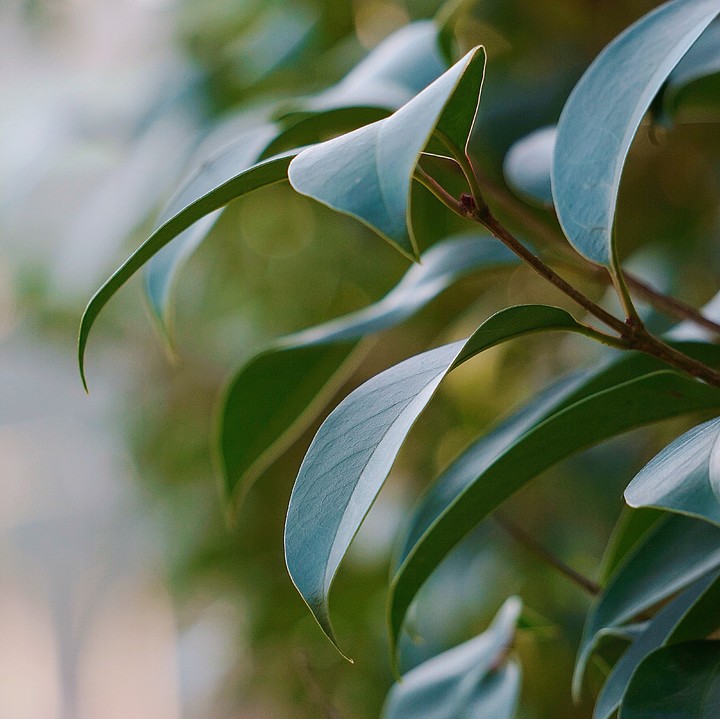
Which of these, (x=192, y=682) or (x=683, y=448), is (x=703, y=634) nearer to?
(x=683, y=448)

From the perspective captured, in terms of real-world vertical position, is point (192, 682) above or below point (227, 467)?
below

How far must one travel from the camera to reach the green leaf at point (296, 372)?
43 centimetres

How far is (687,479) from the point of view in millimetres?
223

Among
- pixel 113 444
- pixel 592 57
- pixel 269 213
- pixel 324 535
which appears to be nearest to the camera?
pixel 324 535

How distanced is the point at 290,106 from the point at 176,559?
0.74 meters

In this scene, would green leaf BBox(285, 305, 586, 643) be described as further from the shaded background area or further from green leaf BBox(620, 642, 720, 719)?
the shaded background area

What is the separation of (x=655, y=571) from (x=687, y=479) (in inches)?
5.6

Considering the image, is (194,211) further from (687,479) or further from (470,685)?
(470,685)

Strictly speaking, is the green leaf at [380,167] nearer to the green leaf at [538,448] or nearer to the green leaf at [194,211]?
the green leaf at [194,211]

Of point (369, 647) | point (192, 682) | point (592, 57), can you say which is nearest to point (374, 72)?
point (592, 57)

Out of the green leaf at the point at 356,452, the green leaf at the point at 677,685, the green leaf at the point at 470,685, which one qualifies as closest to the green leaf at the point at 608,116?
the green leaf at the point at 356,452

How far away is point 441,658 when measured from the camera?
0.47 meters

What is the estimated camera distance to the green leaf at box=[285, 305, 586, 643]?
0.73 ft

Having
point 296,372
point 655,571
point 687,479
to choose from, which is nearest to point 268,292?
point 296,372
